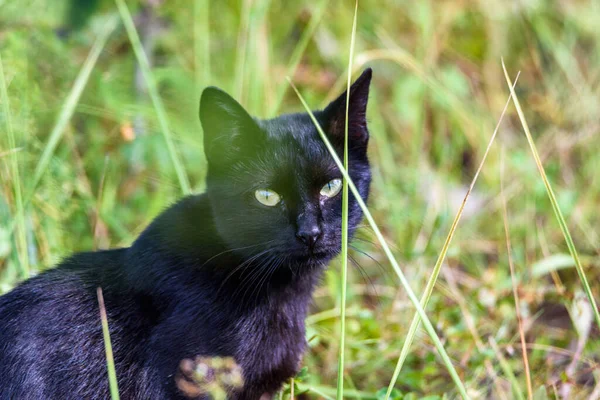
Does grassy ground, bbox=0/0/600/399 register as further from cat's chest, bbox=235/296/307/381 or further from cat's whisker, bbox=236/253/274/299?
cat's whisker, bbox=236/253/274/299

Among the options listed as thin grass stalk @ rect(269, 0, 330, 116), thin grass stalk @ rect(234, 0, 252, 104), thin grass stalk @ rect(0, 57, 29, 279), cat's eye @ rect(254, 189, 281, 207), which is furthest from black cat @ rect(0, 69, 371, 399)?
thin grass stalk @ rect(234, 0, 252, 104)

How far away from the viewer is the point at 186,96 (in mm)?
3020

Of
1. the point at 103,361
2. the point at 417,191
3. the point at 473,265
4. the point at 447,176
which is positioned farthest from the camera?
the point at 447,176

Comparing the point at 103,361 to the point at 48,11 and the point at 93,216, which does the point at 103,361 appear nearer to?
the point at 93,216

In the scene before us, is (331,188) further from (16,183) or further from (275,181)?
(16,183)

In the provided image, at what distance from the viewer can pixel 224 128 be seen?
1778 millimetres

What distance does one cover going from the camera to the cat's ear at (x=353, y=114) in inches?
70.1

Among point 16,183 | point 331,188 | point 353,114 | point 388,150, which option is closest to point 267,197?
point 331,188

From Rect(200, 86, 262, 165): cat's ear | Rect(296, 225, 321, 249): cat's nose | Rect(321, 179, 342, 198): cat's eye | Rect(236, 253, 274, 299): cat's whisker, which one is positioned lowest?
Rect(236, 253, 274, 299): cat's whisker

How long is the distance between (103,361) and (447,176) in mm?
2188

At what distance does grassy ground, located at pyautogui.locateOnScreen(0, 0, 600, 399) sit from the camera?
223cm

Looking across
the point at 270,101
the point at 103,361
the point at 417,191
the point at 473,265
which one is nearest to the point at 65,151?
the point at 270,101

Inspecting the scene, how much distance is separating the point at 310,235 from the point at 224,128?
361mm

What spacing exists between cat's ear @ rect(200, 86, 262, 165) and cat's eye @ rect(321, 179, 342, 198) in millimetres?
215
